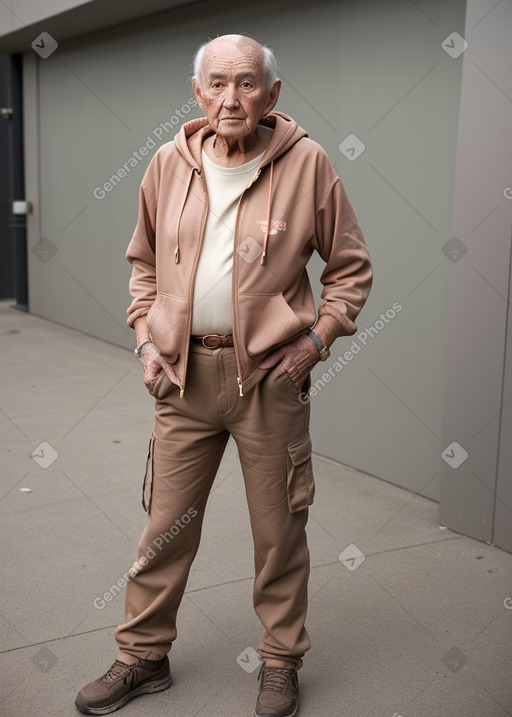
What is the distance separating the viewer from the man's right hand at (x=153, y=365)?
2.54m

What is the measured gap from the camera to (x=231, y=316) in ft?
8.05

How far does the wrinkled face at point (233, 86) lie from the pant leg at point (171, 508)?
2.12 feet

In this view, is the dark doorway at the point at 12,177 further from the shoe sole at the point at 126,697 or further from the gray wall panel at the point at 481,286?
the shoe sole at the point at 126,697

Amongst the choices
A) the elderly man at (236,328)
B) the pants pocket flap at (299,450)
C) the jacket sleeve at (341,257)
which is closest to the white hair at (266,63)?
the elderly man at (236,328)

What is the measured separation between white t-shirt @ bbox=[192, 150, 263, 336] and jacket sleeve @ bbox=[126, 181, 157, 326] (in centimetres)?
24

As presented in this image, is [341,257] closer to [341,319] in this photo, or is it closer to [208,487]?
[341,319]

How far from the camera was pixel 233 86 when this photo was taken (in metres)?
2.33

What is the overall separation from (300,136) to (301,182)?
15 centimetres

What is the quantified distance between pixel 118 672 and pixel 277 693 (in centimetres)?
47

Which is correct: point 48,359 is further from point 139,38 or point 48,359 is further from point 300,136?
point 300,136

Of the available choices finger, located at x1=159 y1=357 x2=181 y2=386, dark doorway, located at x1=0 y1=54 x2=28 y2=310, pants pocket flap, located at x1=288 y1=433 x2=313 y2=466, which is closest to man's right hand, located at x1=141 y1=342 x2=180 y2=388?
finger, located at x1=159 y1=357 x2=181 y2=386

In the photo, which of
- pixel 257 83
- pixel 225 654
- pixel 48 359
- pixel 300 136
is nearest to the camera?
pixel 257 83

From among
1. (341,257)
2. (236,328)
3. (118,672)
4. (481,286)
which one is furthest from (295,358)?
(481,286)

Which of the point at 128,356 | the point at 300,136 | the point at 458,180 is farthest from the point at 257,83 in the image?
the point at 128,356
